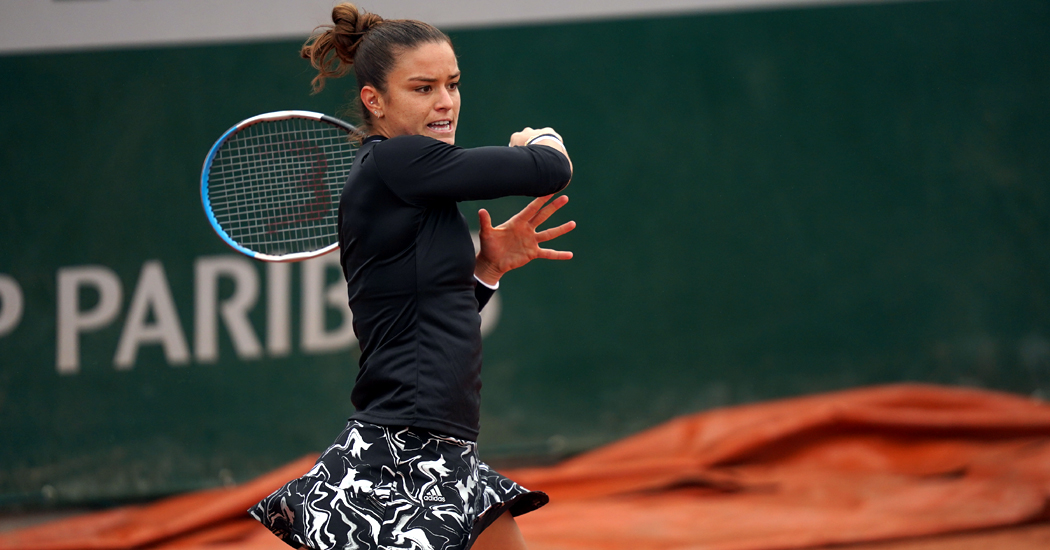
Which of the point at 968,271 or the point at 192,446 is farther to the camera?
the point at 968,271

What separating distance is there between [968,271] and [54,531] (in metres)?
4.29

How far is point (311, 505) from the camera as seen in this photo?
184cm

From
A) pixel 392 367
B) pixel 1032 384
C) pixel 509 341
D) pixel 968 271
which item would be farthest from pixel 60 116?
pixel 1032 384

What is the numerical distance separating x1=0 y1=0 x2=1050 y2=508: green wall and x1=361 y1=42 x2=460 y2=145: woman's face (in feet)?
8.74

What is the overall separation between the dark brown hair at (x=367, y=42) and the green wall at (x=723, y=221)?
2570 mm

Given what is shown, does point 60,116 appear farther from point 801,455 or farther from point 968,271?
point 968,271

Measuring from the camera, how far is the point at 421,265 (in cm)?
186

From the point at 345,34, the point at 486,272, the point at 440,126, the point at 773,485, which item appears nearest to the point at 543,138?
the point at 440,126

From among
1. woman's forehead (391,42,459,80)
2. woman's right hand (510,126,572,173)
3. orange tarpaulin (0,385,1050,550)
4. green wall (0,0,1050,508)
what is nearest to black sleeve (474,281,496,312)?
woman's right hand (510,126,572,173)

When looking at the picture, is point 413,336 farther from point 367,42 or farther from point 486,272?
point 367,42

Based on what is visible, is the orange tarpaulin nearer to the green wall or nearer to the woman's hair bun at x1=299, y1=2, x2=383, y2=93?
the green wall

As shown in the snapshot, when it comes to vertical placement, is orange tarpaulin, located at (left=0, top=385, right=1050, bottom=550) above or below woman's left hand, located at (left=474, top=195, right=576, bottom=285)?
below

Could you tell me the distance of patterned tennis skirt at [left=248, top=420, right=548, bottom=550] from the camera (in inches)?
71.1

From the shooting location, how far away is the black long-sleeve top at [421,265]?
6.07 feet
